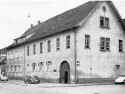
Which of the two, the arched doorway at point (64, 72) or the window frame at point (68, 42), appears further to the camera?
the window frame at point (68, 42)

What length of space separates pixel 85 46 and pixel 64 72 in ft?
16.0

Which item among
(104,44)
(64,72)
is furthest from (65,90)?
(104,44)

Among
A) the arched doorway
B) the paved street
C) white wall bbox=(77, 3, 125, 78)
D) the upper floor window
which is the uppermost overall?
the upper floor window

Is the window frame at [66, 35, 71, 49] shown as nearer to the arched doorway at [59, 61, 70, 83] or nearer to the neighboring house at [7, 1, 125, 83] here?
the neighboring house at [7, 1, 125, 83]

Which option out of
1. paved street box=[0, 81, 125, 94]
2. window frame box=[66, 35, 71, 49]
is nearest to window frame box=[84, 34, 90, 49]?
window frame box=[66, 35, 71, 49]

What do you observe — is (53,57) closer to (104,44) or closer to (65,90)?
(104,44)

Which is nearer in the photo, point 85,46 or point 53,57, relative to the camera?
point 85,46

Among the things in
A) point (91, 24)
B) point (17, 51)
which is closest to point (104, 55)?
point (91, 24)

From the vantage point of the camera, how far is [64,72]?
133 feet

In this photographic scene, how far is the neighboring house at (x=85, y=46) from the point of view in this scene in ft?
126

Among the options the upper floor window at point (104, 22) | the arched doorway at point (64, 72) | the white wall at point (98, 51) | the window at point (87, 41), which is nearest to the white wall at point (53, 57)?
the arched doorway at point (64, 72)

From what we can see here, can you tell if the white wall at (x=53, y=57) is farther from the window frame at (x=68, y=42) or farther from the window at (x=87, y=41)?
the window at (x=87, y=41)

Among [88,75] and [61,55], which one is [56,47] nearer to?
[61,55]

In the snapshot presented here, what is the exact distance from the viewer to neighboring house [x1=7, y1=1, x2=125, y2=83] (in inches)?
1515
